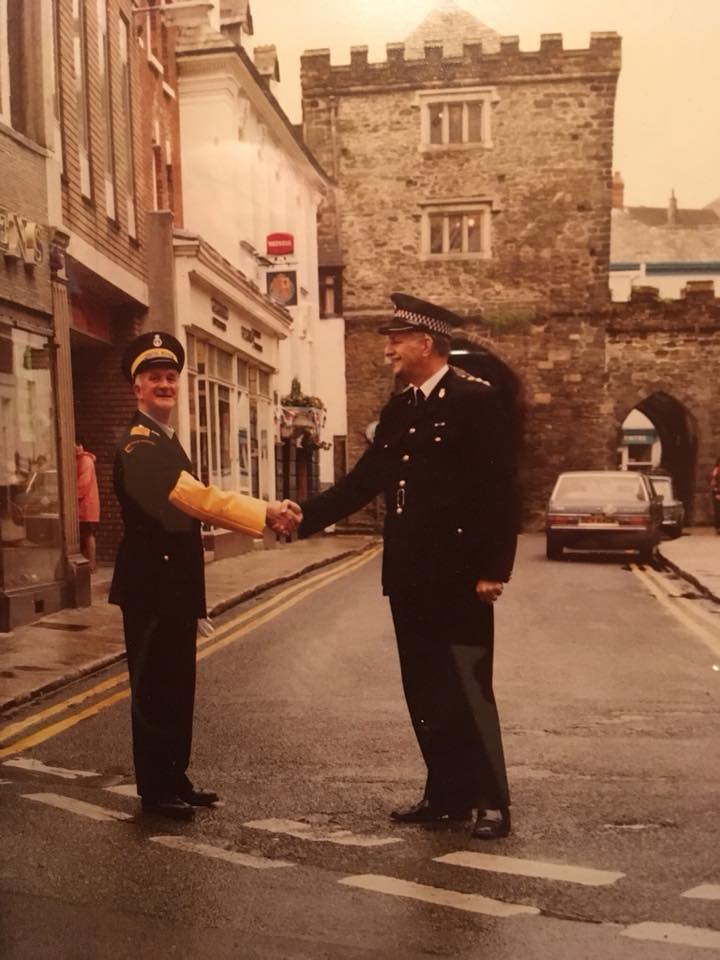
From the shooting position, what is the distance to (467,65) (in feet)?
45.0

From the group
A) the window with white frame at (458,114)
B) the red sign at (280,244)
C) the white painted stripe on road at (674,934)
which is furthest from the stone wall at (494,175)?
the white painted stripe on road at (674,934)

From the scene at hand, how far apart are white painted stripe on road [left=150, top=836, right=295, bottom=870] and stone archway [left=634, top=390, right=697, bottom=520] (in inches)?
1190

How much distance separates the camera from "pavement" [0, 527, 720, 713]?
8.82m

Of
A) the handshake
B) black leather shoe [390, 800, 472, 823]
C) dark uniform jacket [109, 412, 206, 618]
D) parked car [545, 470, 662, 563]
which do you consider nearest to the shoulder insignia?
dark uniform jacket [109, 412, 206, 618]

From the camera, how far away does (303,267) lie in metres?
20.2

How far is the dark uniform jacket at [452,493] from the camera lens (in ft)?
16.1

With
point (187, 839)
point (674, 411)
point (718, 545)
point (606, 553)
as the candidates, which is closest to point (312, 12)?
point (187, 839)

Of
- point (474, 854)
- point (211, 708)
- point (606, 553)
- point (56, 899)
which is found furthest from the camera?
point (606, 553)

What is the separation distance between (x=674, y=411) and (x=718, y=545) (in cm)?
1477

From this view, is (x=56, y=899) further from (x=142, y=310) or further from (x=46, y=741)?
(x=142, y=310)

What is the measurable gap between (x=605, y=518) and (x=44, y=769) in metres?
15.5

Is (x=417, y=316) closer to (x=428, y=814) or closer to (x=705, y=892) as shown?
(x=428, y=814)

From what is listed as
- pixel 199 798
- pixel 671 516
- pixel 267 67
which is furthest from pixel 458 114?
pixel 671 516

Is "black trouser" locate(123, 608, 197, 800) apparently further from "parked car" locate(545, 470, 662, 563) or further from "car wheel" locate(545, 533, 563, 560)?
"car wheel" locate(545, 533, 563, 560)
